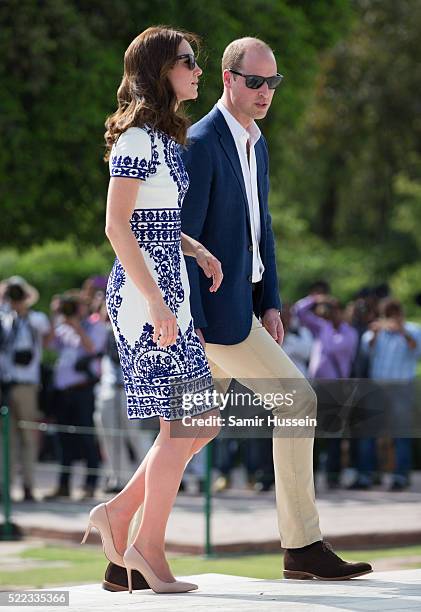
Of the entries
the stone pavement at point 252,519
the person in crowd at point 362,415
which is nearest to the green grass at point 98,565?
the stone pavement at point 252,519

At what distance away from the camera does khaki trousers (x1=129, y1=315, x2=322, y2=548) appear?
20.8 ft

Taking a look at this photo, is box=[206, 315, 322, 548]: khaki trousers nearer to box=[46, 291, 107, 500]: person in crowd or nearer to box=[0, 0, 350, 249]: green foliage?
box=[46, 291, 107, 500]: person in crowd

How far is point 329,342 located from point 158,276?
978 centimetres

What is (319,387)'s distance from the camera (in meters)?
10.3

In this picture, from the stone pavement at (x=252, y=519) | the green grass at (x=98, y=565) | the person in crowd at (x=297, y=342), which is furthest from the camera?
the person in crowd at (x=297, y=342)

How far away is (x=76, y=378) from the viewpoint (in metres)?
15.7

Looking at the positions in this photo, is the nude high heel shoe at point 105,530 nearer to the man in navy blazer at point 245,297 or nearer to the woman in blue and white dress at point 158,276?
the woman in blue and white dress at point 158,276

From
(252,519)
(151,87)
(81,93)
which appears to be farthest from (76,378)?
(151,87)

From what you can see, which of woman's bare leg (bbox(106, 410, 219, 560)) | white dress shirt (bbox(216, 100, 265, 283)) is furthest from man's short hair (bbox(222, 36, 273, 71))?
woman's bare leg (bbox(106, 410, 219, 560))

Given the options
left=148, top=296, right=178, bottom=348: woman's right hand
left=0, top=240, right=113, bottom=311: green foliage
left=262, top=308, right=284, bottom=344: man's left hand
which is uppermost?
left=0, top=240, right=113, bottom=311: green foliage

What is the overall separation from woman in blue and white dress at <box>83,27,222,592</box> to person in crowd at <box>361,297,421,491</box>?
8910 mm

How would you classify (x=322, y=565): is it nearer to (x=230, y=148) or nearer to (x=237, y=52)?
(x=230, y=148)

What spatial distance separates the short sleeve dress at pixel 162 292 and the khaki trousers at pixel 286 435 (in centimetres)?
39

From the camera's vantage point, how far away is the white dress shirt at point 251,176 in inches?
254
